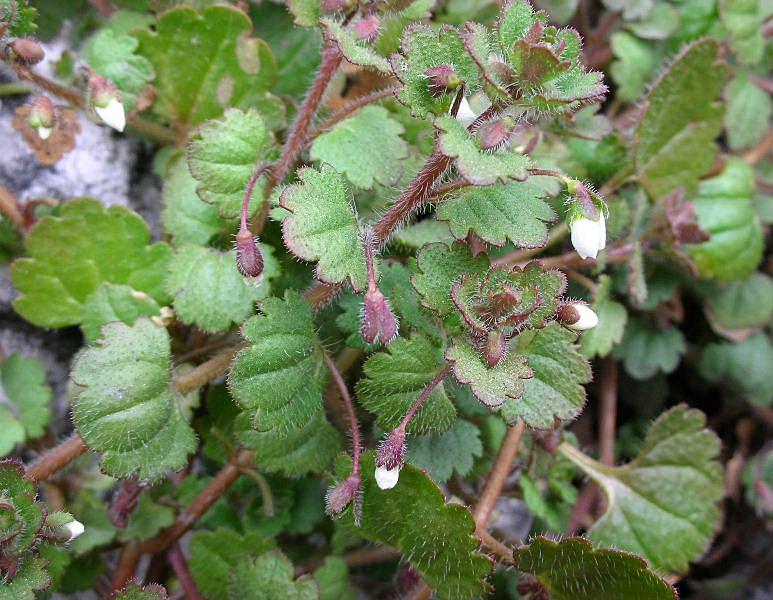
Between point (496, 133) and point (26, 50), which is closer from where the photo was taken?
point (496, 133)

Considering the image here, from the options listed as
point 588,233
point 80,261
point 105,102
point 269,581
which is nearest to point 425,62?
point 588,233

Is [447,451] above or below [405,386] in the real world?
below

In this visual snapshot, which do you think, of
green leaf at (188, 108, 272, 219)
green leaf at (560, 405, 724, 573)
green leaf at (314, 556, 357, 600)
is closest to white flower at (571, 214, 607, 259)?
green leaf at (188, 108, 272, 219)

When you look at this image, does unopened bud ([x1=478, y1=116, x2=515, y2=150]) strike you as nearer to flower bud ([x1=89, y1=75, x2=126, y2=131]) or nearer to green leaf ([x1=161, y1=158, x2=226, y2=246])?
green leaf ([x1=161, y1=158, x2=226, y2=246])

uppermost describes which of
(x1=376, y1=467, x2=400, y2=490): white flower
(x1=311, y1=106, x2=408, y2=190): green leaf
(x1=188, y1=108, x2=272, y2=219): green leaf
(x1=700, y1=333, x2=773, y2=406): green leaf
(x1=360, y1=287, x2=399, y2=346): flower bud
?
(x1=188, y1=108, x2=272, y2=219): green leaf

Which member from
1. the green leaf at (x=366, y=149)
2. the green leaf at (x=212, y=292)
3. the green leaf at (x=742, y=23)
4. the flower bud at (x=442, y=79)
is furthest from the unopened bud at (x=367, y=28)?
the green leaf at (x=742, y=23)

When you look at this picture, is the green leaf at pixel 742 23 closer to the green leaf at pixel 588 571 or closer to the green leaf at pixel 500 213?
the green leaf at pixel 500 213

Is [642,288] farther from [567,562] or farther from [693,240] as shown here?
[567,562]

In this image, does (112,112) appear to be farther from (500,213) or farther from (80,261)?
(500,213)
